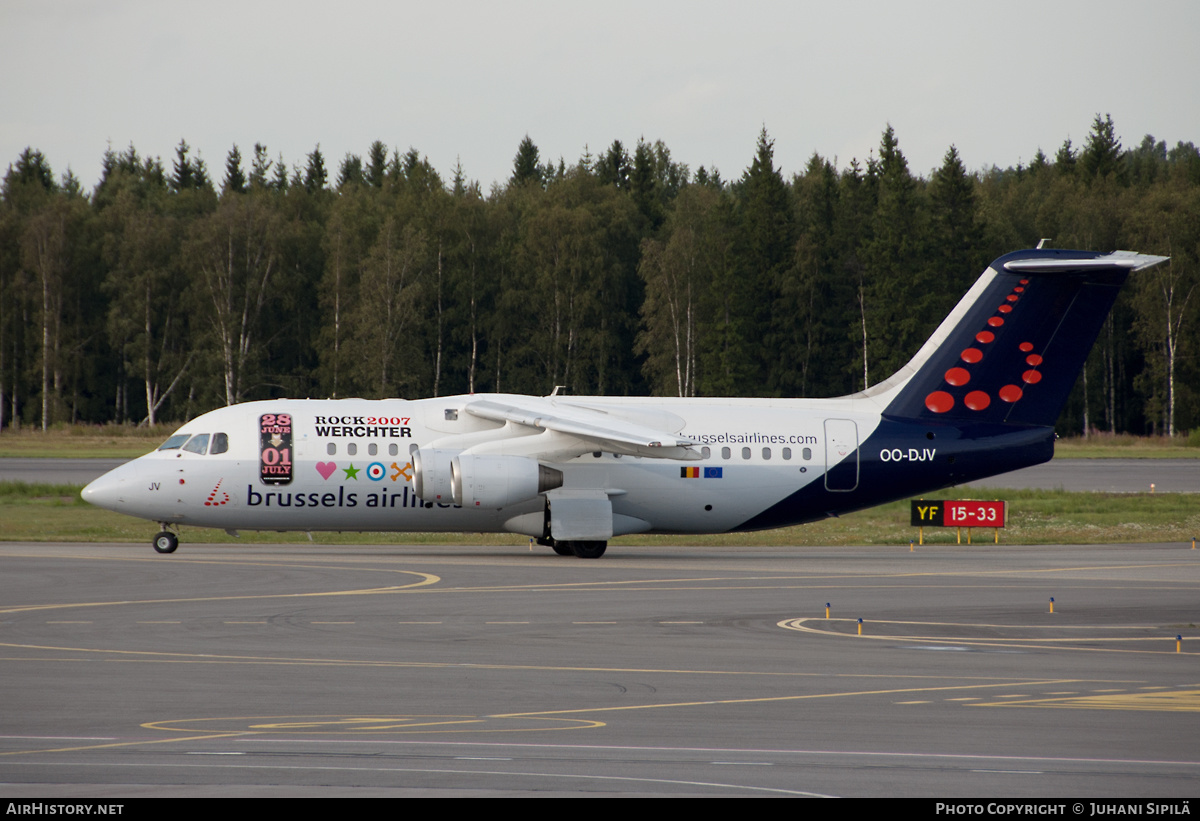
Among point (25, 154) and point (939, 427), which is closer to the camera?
point (939, 427)

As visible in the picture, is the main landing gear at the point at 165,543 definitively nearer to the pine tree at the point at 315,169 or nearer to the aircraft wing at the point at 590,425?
the aircraft wing at the point at 590,425

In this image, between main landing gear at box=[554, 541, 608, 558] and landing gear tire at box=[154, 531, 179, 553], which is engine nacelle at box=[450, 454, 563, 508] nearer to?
main landing gear at box=[554, 541, 608, 558]

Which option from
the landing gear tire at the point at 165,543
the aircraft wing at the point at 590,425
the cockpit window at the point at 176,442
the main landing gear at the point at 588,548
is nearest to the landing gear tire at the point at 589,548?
the main landing gear at the point at 588,548

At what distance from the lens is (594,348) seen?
287 ft

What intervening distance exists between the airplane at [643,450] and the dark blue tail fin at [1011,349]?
34mm

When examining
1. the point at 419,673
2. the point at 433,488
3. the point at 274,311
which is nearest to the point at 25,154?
the point at 274,311

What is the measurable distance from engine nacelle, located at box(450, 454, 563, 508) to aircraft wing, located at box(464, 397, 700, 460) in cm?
101

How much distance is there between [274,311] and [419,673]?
7880 cm

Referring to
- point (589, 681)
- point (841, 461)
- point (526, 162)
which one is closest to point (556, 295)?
point (526, 162)

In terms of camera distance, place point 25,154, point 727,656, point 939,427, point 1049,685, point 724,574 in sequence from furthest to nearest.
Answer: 1. point 25,154
2. point 939,427
3. point 724,574
4. point 727,656
5. point 1049,685

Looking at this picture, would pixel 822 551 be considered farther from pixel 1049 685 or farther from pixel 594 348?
pixel 594 348

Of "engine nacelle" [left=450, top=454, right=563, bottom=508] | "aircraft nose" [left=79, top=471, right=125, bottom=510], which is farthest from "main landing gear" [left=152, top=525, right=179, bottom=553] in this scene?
"engine nacelle" [left=450, top=454, right=563, bottom=508]

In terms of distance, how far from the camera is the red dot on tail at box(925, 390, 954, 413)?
101 feet

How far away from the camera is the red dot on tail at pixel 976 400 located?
30656mm
